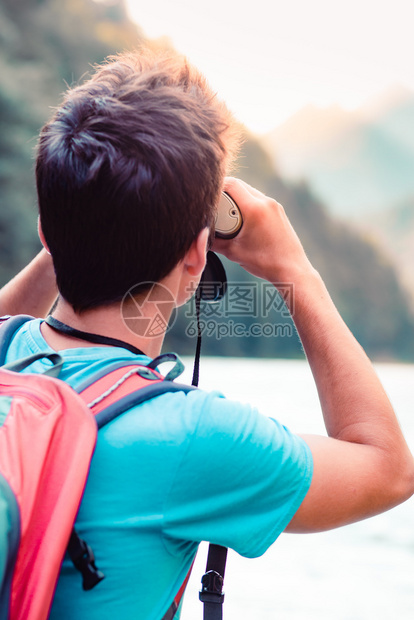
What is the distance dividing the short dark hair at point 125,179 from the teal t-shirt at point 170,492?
0.45 feet

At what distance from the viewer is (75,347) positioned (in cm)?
69

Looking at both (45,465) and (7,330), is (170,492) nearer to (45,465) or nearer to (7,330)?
(45,465)

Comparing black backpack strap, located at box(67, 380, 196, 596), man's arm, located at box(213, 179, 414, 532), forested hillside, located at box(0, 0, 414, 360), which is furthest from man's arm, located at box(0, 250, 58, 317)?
black backpack strap, located at box(67, 380, 196, 596)

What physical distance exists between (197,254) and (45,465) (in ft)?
0.93

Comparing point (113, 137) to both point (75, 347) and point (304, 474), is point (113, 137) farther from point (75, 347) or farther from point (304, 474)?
point (304, 474)

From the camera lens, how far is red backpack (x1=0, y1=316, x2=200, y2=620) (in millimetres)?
507

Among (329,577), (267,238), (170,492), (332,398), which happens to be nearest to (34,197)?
(329,577)

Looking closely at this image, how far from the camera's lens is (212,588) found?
0.68 meters

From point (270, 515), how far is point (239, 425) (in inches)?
4.0

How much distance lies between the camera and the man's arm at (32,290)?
96cm

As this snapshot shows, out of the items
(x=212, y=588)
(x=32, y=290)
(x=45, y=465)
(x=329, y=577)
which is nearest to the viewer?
(x=45, y=465)

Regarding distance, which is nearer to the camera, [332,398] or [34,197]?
[332,398]

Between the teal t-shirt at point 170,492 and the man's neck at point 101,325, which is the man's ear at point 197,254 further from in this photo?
the teal t-shirt at point 170,492

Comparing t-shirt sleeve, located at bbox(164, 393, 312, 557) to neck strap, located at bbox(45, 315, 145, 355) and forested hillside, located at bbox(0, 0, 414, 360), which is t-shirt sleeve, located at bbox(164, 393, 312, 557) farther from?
forested hillside, located at bbox(0, 0, 414, 360)
